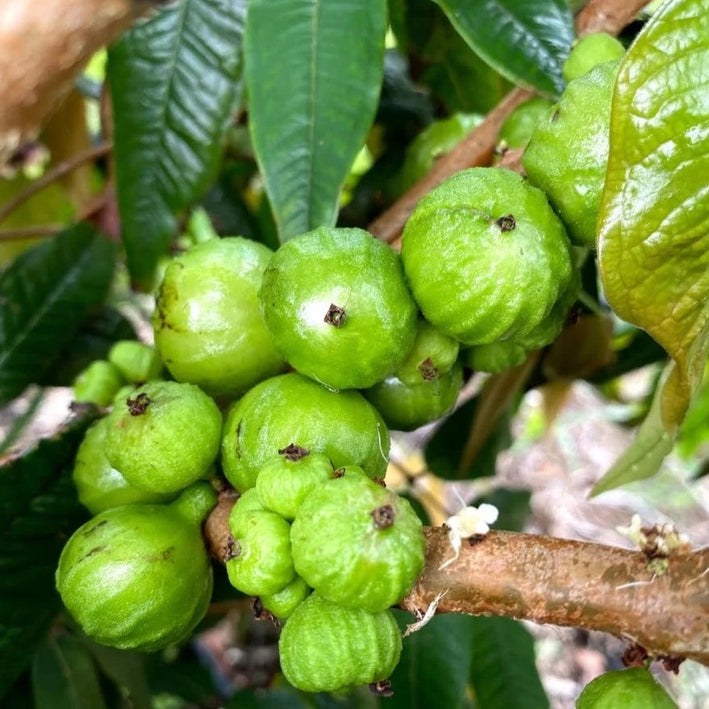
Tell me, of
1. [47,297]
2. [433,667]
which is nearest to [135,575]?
[433,667]

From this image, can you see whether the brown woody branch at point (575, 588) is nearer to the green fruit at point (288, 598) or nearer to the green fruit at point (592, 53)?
the green fruit at point (288, 598)

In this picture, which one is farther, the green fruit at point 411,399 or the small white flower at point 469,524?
the green fruit at point 411,399

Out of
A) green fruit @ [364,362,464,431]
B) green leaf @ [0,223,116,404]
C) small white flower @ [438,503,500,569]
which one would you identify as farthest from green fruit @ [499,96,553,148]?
green leaf @ [0,223,116,404]

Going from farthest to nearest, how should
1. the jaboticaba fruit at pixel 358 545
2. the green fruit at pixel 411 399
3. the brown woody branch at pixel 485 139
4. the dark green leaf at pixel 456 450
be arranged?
the dark green leaf at pixel 456 450 < the brown woody branch at pixel 485 139 < the green fruit at pixel 411 399 < the jaboticaba fruit at pixel 358 545

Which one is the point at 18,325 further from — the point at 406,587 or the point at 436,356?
the point at 406,587

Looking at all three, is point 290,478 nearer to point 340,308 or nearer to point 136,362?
point 340,308

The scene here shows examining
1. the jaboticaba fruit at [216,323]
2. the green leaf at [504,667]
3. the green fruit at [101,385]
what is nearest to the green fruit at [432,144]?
the jaboticaba fruit at [216,323]

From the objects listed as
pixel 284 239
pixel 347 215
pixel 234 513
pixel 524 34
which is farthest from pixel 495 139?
pixel 234 513
